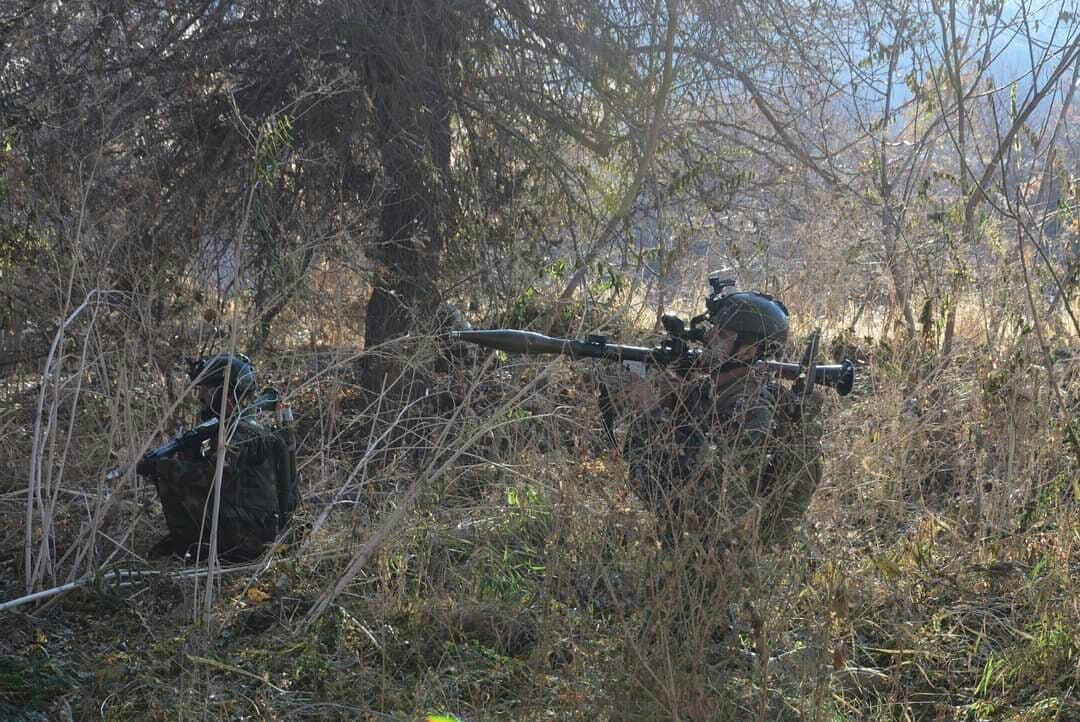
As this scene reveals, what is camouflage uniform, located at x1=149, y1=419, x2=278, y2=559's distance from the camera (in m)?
4.26

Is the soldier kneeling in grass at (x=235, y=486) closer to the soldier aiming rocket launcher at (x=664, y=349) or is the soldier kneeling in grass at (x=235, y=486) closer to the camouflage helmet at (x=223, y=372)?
the camouflage helmet at (x=223, y=372)

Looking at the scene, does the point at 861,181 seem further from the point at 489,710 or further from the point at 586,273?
the point at 489,710

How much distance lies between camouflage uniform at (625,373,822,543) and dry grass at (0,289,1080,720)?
12 cm

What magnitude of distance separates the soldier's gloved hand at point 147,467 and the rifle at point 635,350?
1275 mm

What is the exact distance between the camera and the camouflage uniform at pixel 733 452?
342cm

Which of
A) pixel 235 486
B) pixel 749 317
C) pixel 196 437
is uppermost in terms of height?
pixel 749 317

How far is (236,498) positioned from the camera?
435 centimetres

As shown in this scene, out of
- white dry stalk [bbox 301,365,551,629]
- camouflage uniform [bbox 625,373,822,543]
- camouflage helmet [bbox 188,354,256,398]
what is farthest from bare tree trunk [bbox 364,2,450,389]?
camouflage uniform [bbox 625,373,822,543]

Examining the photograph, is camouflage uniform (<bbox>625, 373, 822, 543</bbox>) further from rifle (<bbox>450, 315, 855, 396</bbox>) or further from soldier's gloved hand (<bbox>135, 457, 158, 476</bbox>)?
soldier's gloved hand (<bbox>135, 457, 158, 476</bbox>)

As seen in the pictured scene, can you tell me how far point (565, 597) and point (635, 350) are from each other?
2.85ft

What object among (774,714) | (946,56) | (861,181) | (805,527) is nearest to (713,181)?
(861,181)

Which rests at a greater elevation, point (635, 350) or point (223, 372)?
point (635, 350)

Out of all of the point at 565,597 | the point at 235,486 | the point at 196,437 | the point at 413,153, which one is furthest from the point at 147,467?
the point at 413,153

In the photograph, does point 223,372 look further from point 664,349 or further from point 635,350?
point 664,349
